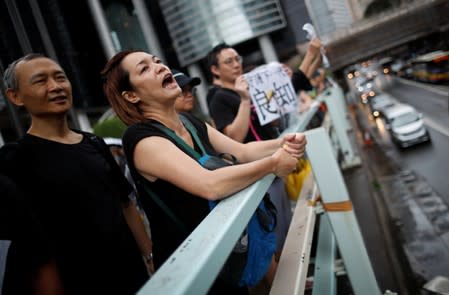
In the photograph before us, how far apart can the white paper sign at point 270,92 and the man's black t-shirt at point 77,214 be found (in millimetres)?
1282

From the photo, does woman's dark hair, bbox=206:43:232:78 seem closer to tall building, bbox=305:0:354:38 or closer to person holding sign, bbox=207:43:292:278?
person holding sign, bbox=207:43:292:278

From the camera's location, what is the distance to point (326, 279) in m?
2.04

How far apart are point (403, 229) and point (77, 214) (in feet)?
20.9

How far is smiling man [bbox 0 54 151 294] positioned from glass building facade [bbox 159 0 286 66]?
43.7 meters

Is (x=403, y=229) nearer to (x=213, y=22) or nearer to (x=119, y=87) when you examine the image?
(x=119, y=87)

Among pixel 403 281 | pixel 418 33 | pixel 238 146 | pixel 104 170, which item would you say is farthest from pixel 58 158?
pixel 418 33

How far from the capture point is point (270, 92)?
2.71m

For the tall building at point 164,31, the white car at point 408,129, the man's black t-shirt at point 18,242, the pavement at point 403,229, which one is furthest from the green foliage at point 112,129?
the tall building at point 164,31

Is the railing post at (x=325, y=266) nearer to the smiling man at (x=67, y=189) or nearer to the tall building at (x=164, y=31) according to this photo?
the smiling man at (x=67, y=189)

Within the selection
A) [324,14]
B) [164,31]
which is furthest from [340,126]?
[164,31]

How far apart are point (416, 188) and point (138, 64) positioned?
9792mm

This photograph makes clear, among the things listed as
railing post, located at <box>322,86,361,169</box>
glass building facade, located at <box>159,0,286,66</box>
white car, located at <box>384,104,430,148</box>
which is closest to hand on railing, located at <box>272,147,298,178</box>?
railing post, located at <box>322,86,361,169</box>

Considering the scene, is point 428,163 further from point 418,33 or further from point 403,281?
point 418,33

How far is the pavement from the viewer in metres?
3.73
